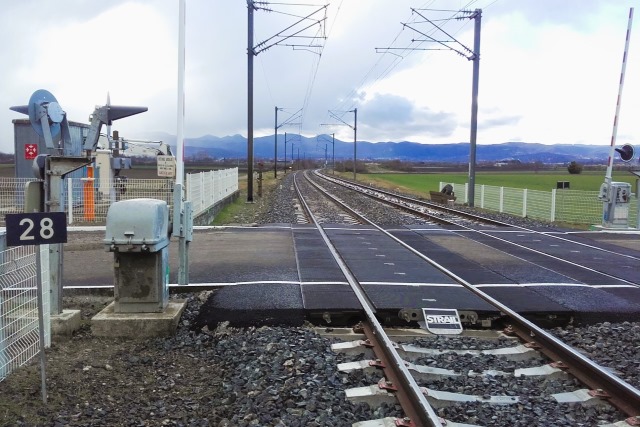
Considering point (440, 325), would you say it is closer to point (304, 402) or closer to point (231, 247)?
point (304, 402)

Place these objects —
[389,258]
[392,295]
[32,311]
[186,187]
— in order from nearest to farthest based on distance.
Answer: [32,311] → [392,295] → [389,258] → [186,187]

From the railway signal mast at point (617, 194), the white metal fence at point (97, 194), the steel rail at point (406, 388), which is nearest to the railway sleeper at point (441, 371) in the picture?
the steel rail at point (406, 388)

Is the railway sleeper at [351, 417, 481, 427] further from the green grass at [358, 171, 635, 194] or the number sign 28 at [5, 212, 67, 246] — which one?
the green grass at [358, 171, 635, 194]

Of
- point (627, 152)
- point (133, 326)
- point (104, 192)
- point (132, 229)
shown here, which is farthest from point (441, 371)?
point (104, 192)

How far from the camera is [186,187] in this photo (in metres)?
16.8

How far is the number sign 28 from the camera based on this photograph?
4.82m

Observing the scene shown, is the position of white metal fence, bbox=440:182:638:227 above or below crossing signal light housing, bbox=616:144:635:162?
below

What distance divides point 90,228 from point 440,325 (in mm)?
11200

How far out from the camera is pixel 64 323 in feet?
21.8

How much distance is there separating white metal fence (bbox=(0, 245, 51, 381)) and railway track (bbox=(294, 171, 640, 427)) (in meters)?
3.09

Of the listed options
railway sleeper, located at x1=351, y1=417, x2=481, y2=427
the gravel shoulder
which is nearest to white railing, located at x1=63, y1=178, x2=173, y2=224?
the gravel shoulder

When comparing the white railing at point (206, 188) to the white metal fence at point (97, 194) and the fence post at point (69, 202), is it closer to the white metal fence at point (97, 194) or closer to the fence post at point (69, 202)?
the white metal fence at point (97, 194)

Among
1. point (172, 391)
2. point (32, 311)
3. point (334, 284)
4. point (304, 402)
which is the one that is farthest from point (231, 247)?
point (304, 402)

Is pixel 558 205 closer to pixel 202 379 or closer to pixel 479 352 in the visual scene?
pixel 479 352
